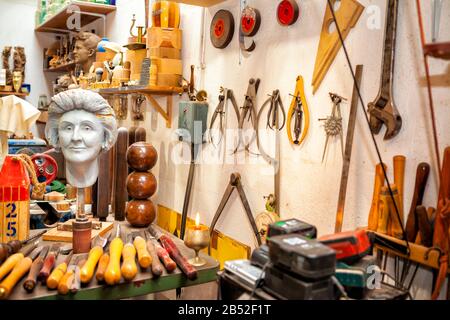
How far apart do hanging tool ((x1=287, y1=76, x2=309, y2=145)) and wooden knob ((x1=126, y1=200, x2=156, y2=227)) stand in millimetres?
815

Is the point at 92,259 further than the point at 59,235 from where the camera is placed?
No

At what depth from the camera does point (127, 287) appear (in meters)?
1.51

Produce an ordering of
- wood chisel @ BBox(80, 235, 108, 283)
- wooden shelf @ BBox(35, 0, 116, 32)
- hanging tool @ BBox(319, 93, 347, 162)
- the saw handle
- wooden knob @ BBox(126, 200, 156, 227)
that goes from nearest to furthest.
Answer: wood chisel @ BBox(80, 235, 108, 283), the saw handle, hanging tool @ BBox(319, 93, 347, 162), wooden knob @ BBox(126, 200, 156, 227), wooden shelf @ BBox(35, 0, 116, 32)

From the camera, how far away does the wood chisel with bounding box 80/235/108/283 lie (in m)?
1.44

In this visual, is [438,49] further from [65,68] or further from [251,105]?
[65,68]

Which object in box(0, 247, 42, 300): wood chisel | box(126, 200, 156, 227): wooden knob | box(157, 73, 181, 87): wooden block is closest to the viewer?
box(0, 247, 42, 300): wood chisel

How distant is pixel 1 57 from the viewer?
4965 millimetres

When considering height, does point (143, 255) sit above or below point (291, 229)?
below

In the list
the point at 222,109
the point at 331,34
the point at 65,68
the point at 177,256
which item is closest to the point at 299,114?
the point at 331,34

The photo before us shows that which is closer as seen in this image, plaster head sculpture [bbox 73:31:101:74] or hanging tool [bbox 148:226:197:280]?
hanging tool [bbox 148:226:197:280]

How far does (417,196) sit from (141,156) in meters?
1.35

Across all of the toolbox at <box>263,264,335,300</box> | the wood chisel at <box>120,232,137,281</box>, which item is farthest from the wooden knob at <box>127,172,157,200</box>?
the toolbox at <box>263,264,335,300</box>

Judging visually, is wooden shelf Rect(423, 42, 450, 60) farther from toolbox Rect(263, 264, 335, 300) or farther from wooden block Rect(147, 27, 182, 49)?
wooden block Rect(147, 27, 182, 49)
